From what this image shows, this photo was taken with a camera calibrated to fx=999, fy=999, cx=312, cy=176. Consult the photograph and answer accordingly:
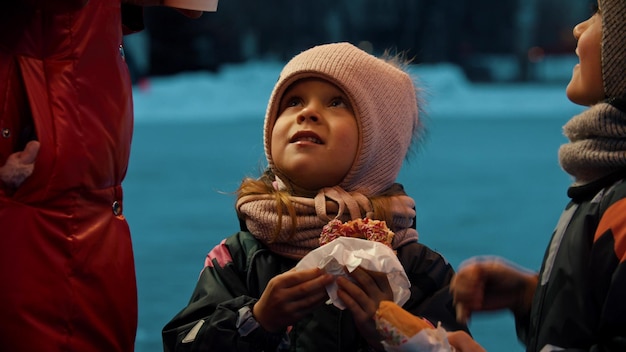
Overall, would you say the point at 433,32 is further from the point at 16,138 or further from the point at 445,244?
the point at 16,138

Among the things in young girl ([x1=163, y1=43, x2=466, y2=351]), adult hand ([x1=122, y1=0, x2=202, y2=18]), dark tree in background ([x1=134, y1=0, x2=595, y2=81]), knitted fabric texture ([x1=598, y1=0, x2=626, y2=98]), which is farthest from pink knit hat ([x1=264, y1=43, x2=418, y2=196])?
dark tree in background ([x1=134, y1=0, x2=595, y2=81])

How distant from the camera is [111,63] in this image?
2.03 metres

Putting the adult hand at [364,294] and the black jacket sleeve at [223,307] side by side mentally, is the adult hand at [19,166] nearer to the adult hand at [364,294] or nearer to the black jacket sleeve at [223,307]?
the black jacket sleeve at [223,307]

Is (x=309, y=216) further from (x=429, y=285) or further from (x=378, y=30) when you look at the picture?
(x=378, y=30)

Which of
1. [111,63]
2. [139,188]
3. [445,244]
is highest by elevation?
[111,63]

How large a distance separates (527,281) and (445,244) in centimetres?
403

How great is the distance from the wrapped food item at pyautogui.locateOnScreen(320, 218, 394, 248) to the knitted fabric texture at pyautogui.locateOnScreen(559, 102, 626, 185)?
36 cm

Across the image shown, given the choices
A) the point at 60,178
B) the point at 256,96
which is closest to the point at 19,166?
the point at 60,178

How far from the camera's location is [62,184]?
1899mm

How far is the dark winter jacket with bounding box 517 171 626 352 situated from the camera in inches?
64.7

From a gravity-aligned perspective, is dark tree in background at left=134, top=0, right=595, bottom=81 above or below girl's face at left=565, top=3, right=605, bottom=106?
below

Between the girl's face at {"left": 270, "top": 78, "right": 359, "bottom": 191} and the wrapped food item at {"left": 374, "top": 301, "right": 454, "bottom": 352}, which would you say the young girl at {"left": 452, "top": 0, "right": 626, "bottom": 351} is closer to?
the wrapped food item at {"left": 374, "top": 301, "right": 454, "bottom": 352}

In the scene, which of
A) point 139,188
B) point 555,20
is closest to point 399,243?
point 139,188

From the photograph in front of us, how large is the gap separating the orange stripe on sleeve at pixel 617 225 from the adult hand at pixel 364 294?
0.38 metres
